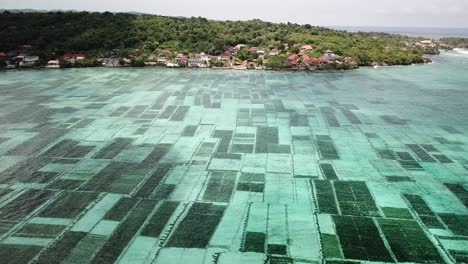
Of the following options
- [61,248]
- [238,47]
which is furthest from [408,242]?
[238,47]

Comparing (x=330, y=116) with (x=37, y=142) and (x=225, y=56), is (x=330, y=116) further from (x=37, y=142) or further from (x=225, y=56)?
(x=225, y=56)

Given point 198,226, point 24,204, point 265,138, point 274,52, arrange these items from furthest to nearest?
point 274,52, point 265,138, point 24,204, point 198,226

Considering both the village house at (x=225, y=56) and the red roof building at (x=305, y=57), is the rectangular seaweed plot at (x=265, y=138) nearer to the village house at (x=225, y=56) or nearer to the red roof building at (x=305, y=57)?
the red roof building at (x=305, y=57)

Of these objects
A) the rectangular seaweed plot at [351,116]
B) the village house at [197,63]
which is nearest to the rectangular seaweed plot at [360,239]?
the rectangular seaweed plot at [351,116]

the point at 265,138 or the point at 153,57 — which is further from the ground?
the point at 153,57

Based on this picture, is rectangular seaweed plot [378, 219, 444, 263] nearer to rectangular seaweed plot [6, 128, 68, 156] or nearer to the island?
rectangular seaweed plot [6, 128, 68, 156]

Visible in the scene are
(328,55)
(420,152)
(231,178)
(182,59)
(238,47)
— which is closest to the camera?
(231,178)

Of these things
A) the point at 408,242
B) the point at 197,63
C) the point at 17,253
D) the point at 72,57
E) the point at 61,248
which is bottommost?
the point at 17,253
